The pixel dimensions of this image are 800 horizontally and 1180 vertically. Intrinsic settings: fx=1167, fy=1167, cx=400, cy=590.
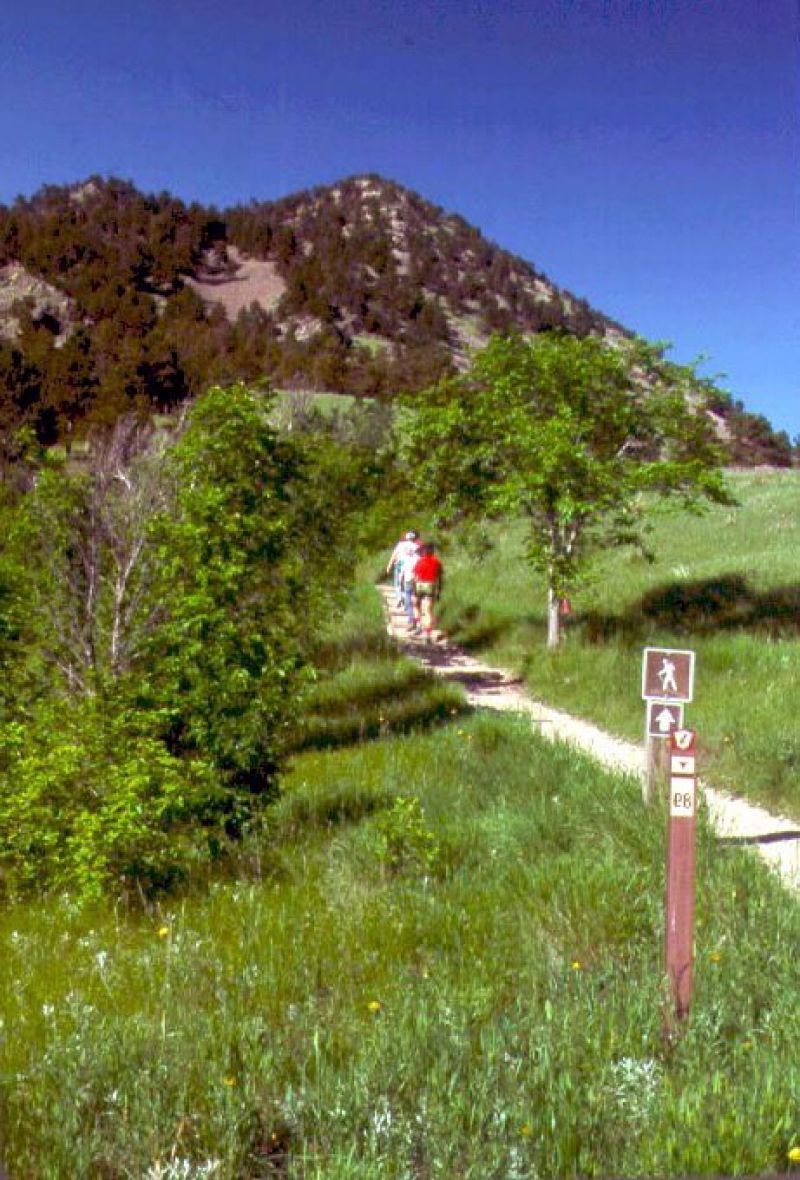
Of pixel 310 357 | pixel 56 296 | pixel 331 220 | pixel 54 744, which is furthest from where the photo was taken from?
pixel 331 220

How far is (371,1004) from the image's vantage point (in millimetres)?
4141

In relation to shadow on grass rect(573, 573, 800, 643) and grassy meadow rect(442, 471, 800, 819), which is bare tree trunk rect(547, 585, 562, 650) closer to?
grassy meadow rect(442, 471, 800, 819)

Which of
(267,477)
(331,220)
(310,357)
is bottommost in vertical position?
(267,477)

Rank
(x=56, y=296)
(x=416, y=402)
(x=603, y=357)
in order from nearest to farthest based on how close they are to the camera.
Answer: (x=603, y=357), (x=416, y=402), (x=56, y=296)

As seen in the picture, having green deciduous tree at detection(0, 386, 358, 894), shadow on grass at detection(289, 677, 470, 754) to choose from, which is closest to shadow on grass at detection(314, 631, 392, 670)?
shadow on grass at detection(289, 677, 470, 754)

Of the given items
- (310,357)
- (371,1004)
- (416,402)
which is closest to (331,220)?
(310,357)

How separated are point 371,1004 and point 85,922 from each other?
8.27 ft

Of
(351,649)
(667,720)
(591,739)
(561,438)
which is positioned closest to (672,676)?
(667,720)

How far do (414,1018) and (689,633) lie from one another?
11.2 metres

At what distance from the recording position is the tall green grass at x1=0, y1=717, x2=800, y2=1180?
3297 mm

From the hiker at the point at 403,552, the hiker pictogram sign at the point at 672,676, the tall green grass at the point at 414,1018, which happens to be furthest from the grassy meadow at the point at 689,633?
the hiker pictogram sign at the point at 672,676

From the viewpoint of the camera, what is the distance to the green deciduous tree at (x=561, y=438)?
14.1 m

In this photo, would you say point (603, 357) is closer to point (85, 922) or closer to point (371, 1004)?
point (85, 922)

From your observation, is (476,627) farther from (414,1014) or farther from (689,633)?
(414,1014)
